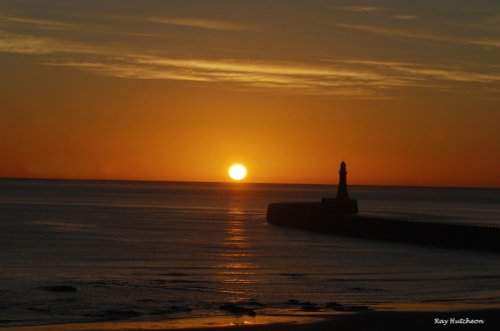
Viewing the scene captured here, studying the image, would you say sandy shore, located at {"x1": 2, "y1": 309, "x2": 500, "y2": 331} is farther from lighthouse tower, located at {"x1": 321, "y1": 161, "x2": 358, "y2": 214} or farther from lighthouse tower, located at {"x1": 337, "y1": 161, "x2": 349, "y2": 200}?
lighthouse tower, located at {"x1": 321, "y1": 161, "x2": 358, "y2": 214}

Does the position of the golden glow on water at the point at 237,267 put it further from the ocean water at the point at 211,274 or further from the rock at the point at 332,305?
the rock at the point at 332,305

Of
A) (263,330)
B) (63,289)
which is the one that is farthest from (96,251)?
(263,330)

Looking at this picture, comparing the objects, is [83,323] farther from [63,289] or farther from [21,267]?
[21,267]

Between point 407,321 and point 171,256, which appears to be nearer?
point 407,321

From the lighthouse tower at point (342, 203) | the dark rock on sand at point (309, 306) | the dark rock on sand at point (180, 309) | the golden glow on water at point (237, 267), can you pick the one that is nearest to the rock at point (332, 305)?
the dark rock on sand at point (309, 306)

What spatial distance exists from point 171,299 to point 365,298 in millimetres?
5887

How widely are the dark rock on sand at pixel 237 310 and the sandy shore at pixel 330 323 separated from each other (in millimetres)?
860

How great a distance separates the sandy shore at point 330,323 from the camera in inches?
780

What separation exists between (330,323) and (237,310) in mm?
3435

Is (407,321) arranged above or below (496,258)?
below

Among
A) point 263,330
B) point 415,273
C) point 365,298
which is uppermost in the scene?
point 415,273

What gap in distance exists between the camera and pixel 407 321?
2072cm

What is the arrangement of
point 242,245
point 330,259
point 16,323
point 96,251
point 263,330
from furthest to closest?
point 242,245 < point 96,251 < point 330,259 < point 16,323 < point 263,330

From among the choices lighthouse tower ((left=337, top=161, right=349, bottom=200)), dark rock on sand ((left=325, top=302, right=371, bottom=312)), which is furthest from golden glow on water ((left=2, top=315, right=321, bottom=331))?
lighthouse tower ((left=337, top=161, right=349, bottom=200))
